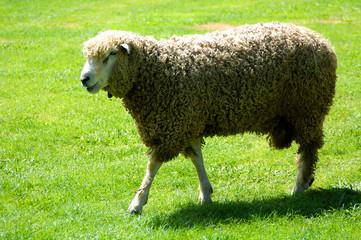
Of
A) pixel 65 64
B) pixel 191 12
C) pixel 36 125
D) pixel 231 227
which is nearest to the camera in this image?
pixel 231 227

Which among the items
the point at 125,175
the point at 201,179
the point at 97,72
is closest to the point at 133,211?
the point at 201,179

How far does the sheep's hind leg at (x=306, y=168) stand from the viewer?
21.5ft

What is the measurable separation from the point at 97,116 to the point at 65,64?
436cm

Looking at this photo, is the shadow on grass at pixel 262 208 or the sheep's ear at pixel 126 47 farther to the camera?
the shadow on grass at pixel 262 208

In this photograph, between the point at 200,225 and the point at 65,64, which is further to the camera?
the point at 65,64

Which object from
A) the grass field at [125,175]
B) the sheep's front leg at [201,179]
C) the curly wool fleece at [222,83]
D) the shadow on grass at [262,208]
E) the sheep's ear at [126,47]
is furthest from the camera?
the sheep's front leg at [201,179]

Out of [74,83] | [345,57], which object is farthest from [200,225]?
[345,57]

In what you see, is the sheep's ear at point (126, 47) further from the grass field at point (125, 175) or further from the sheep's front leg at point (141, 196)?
the grass field at point (125, 175)

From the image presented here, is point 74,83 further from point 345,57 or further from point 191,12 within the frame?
point 191,12

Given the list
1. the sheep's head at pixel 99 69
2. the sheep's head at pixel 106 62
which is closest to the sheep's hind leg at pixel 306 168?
the sheep's head at pixel 106 62

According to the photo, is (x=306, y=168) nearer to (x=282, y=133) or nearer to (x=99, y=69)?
(x=282, y=133)

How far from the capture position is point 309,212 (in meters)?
5.82

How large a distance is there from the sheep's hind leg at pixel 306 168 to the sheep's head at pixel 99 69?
9.61 feet

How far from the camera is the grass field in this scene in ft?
17.4
